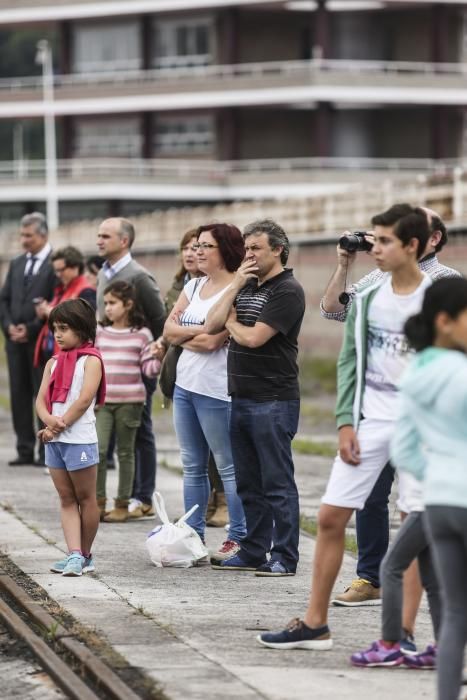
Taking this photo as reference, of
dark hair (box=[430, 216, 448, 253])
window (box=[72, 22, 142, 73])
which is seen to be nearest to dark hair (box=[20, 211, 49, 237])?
dark hair (box=[430, 216, 448, 253])

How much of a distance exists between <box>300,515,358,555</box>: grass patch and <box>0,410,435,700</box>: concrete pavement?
0.86 feet

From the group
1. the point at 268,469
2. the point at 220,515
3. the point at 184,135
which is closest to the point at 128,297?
the point at 220,515

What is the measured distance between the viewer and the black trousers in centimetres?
1688

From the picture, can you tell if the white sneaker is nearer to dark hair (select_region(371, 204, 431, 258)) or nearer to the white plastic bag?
the white plastic bag

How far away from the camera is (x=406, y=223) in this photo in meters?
7.65

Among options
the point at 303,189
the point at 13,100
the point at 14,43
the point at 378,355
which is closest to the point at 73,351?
the point at 378,355

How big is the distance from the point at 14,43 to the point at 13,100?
37851 mm

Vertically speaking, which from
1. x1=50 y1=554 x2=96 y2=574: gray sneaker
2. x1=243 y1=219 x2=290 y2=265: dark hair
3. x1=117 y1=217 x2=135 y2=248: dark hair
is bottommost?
x1=50 y1=554 x2=96 y2=574: gray sneaker

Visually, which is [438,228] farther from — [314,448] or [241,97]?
[241,97]

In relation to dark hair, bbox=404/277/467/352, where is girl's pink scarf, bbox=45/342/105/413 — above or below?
below

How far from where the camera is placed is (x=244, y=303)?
33.4ft

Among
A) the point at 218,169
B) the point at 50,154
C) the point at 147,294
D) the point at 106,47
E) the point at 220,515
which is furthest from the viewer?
the point at 106,47

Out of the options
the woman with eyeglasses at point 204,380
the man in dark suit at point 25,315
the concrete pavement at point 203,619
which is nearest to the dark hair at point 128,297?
the concrete pavement at point 203,619

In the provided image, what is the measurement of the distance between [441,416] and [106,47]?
69.9 meters
